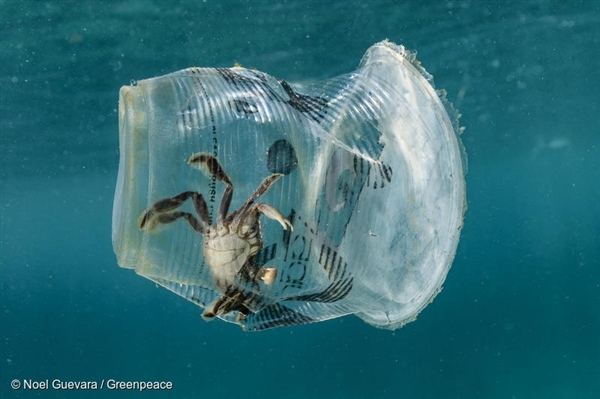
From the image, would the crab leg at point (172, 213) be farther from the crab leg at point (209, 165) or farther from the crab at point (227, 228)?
the crab leg at point (209, 165)

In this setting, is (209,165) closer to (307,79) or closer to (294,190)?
(294,190)

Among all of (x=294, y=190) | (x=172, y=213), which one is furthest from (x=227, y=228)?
(x=294, y=190)

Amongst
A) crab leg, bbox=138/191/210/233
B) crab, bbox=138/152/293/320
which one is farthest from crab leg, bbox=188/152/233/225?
crab leg, bbox=138/191/210/233

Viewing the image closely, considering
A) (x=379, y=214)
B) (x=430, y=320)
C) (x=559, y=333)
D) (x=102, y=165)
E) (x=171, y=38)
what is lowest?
(x=559, y=333)

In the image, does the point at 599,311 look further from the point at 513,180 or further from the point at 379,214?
the point at 379,214

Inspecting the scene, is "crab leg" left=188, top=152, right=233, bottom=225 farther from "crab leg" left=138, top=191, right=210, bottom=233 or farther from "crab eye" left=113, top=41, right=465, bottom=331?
"crab leg" left=138, top=191, right=210, bottom=233

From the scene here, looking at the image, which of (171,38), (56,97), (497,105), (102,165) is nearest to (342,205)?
(171,38)

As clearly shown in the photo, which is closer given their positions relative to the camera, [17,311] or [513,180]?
[513,180]

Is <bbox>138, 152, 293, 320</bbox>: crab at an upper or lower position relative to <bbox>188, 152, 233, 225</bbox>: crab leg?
lower
